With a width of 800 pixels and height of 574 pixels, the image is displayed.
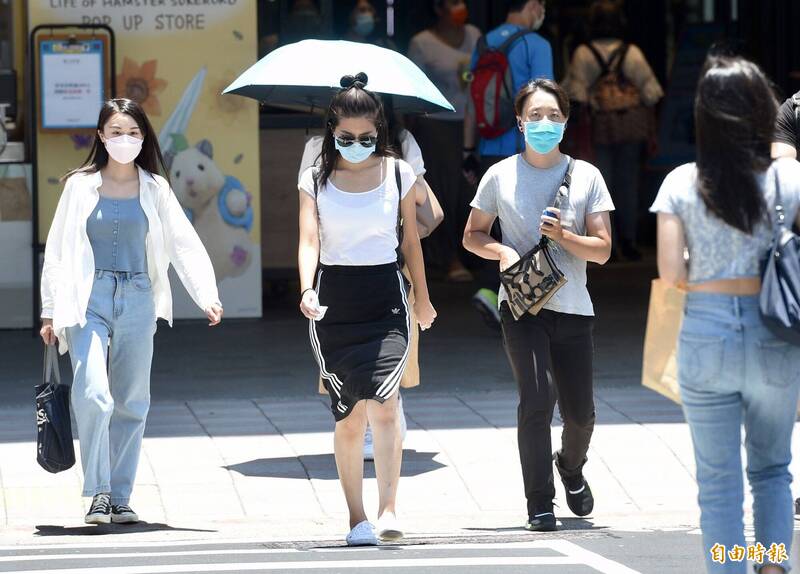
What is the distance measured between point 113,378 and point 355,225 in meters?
1.29

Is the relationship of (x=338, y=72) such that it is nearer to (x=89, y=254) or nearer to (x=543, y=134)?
(x=543, y=134)

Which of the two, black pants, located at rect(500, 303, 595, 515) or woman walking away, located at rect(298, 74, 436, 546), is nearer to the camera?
woman walking away, located at rect(298, 74, 436, 546)

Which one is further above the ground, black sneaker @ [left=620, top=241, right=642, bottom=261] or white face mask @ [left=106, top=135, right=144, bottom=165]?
white face mask @ [left=106, top=135, right=144, bottom=165]

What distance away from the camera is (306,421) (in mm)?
8969

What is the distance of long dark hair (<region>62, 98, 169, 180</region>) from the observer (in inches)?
282

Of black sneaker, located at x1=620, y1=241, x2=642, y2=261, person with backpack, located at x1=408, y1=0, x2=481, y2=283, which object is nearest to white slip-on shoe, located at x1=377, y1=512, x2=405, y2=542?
person with backpack, located at x1=408, y1=0, x2=481, y2=283

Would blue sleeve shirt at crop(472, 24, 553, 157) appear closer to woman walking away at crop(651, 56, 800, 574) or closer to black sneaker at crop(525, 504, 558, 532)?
black sneaker at crop(525, 504, 558, 532)

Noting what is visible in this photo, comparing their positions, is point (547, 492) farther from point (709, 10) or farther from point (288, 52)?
point (709, 10)

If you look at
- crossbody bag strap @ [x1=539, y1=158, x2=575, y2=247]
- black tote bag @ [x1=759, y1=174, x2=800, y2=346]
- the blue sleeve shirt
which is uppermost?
the blue sleeve shirt

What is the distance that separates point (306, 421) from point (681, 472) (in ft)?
6.73

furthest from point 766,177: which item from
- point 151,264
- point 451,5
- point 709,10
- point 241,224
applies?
point 709,10

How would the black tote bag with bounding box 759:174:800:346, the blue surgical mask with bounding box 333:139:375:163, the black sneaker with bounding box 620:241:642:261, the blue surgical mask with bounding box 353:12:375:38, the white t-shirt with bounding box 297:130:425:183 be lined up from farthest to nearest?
1. the black sneaker with bounding box 620:241:642:261
2. the blue surgical mask with bounding box 353:12:375:38
3. the white t-shirt with bounding box 297:130:425:183
4. the blue surgical mask with bounding box 333:139:375:163
5. the black tote bag with bounding box 759:174:800:346

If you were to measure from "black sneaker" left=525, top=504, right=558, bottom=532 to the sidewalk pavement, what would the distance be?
0.56 ft

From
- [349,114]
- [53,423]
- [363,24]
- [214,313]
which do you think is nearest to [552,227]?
[349,114]
